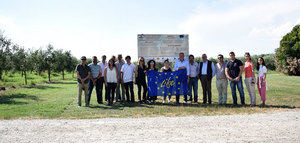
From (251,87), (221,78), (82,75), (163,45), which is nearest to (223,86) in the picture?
(221,78)

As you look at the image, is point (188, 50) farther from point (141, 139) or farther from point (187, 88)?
point (141, 139)

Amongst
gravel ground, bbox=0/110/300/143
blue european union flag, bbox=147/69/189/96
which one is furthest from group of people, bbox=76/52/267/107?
gravel ground, bbox=0/110/300/143

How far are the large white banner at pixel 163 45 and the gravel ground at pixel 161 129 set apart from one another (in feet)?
21.3

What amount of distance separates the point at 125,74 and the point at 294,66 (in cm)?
3304

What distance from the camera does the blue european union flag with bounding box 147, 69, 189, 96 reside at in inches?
426

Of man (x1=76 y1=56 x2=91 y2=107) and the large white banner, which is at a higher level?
the large white banner

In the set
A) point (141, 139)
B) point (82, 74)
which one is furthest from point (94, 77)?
point (141, 139)

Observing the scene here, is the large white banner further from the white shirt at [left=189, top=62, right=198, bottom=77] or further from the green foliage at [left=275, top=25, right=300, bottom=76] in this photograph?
the green foliage at [left=275, top=25, right=300, bottom=76]

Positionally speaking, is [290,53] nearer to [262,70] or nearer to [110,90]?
[262,70]

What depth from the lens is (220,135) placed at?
17.0 feet

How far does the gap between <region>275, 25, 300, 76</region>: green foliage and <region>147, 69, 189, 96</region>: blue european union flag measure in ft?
101

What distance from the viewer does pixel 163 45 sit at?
13.3m

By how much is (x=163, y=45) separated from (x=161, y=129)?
8.08 meters

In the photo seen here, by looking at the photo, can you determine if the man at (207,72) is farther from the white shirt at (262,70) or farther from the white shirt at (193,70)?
the white shirt at (262,70)
